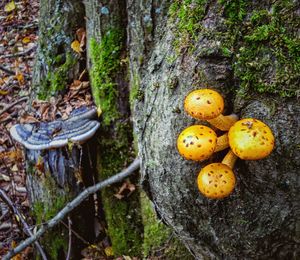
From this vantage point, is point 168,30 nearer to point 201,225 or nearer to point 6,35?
point 201,225

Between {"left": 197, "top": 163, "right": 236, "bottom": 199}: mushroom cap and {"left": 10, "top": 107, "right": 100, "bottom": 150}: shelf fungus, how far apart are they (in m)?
1.96

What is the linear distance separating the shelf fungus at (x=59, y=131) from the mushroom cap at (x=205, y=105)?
1985 millimetres

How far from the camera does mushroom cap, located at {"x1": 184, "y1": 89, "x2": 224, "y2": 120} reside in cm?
172

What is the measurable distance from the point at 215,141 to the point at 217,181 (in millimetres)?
196

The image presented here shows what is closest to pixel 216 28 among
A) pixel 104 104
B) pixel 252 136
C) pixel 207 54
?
pixel 207 54

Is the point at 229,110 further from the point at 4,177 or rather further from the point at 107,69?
the point at 4,177

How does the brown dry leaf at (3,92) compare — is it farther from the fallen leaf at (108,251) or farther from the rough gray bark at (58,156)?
the fallen leaf at (108,251)

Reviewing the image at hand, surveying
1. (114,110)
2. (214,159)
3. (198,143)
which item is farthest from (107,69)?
(198,143)

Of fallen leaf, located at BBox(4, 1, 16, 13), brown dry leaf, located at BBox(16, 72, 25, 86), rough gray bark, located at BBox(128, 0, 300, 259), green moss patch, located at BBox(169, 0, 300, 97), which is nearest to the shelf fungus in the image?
rough gray bark, located at BBox(128, 0, 300, 259)

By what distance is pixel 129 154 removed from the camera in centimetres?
399

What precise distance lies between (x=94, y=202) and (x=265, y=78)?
2762 mm

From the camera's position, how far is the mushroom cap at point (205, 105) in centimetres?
172

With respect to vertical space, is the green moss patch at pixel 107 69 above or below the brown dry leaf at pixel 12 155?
above

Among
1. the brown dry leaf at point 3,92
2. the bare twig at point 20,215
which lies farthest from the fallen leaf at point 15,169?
the brown dry leaf at point 3,92
